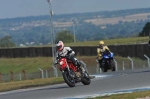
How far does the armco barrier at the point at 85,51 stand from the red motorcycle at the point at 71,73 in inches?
1621

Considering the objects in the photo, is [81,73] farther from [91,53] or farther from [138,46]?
[91,53]

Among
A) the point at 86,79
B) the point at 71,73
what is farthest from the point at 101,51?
the point at 71,73

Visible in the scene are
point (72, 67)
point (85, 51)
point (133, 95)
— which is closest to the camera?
point (133, 95)

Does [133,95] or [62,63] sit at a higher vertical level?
[62,63]

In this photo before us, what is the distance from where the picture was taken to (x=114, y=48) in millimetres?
69812

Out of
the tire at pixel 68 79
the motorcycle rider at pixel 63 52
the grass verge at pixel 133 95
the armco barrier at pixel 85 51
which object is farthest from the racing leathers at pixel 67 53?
the armco barrier at pixel 85 51

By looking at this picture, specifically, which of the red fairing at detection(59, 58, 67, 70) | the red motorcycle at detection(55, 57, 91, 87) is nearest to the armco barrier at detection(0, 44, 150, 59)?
the red motorcycle at detection(55, 57, 91, 87)

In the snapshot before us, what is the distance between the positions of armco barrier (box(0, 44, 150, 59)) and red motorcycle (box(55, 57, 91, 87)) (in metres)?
41.2

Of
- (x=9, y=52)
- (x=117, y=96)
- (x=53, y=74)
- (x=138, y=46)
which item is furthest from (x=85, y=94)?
(x=9, y=52)

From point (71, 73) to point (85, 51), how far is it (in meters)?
54.0

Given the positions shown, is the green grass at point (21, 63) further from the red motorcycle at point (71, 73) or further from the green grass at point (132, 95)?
the green grass at point (132, 95)

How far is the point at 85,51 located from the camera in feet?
247

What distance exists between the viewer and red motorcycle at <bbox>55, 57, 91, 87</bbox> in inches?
834

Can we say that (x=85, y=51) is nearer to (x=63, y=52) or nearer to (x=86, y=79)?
(x=86, y=79)
